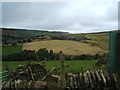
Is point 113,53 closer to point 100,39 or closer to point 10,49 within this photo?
point 100,39

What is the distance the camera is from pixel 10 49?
10023mm

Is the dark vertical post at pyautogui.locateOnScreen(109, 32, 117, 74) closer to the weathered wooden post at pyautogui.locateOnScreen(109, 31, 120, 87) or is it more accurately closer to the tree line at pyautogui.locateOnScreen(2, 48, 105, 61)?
the weathered wooden post at pyautogui.locateOnScreen(109, 31, 120, 87)

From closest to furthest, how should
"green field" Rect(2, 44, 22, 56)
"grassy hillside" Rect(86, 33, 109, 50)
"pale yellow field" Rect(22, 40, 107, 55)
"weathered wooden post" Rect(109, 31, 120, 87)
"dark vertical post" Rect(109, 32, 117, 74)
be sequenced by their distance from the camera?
"weathered wooden post" Rect(109, 31, 120, 87), "dark vertical post" Rect(109, 32, 117, 74), "green field" Rect(2, 44, 22, 56), "pale yellow field" Rect(22, 40, 107, 55), "grassy hillside" Rect(86, 33, 109, 50)

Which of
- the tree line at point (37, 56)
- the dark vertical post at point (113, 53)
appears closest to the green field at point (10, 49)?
the tree line at point (37, 56)

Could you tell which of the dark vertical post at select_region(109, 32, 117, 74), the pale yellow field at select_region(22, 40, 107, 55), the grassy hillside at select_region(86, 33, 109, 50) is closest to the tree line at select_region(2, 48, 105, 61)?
the pale yellow field at select_region(22, 40, 107, 55)

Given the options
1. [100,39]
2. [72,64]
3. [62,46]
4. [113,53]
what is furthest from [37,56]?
[113,53]

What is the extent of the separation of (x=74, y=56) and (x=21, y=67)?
337 cm

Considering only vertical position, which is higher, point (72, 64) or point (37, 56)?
point (37, 56)

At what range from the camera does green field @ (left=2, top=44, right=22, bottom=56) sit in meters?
9.94

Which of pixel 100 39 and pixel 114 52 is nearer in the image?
pixel 114 52

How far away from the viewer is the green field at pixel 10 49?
9.94m

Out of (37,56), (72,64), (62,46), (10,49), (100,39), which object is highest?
(100,39)

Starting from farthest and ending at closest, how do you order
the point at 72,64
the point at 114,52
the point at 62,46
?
1. the point at 62,46
2. the point at 72,64
3. the point at 114,52

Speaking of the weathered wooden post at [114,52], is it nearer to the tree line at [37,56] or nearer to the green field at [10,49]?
the tree line at [37,56]
